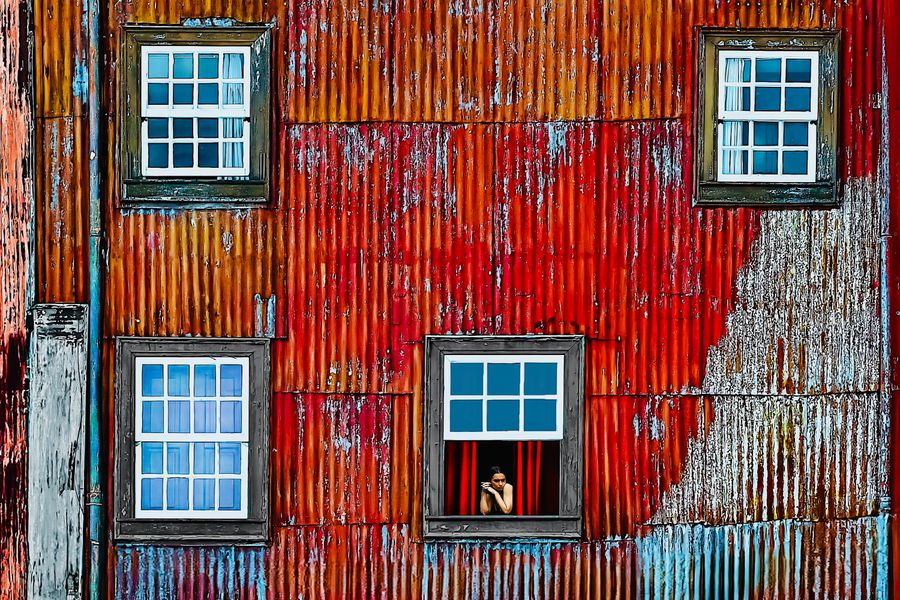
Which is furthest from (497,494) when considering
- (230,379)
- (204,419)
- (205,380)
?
(205,380)

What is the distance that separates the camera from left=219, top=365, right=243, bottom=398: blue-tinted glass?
9.35 meters

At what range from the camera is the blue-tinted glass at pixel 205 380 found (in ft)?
30.7

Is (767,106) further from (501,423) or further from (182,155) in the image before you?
(182,155)

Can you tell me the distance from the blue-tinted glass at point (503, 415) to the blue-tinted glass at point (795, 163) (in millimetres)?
3647

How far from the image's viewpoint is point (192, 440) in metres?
9.34

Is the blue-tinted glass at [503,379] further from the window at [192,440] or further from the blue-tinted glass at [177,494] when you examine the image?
the blue-tinted glass at [177,494]

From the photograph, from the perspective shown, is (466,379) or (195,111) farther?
(466,379)

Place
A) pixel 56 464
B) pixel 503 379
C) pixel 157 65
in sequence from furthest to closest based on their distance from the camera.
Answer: pixel 503 379 < pixel 157 65 < pixel 56 464

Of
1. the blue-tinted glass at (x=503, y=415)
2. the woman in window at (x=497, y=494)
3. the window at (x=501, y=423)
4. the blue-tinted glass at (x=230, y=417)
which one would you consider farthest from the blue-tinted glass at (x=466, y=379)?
the blue-tinted glass at (x=230, y=417)

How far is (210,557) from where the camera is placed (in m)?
9.42

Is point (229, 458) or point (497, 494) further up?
point (229, 458)

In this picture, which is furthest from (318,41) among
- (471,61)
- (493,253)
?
(493,253)

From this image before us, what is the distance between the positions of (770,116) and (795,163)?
21.8 inches

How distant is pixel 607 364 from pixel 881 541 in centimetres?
338
